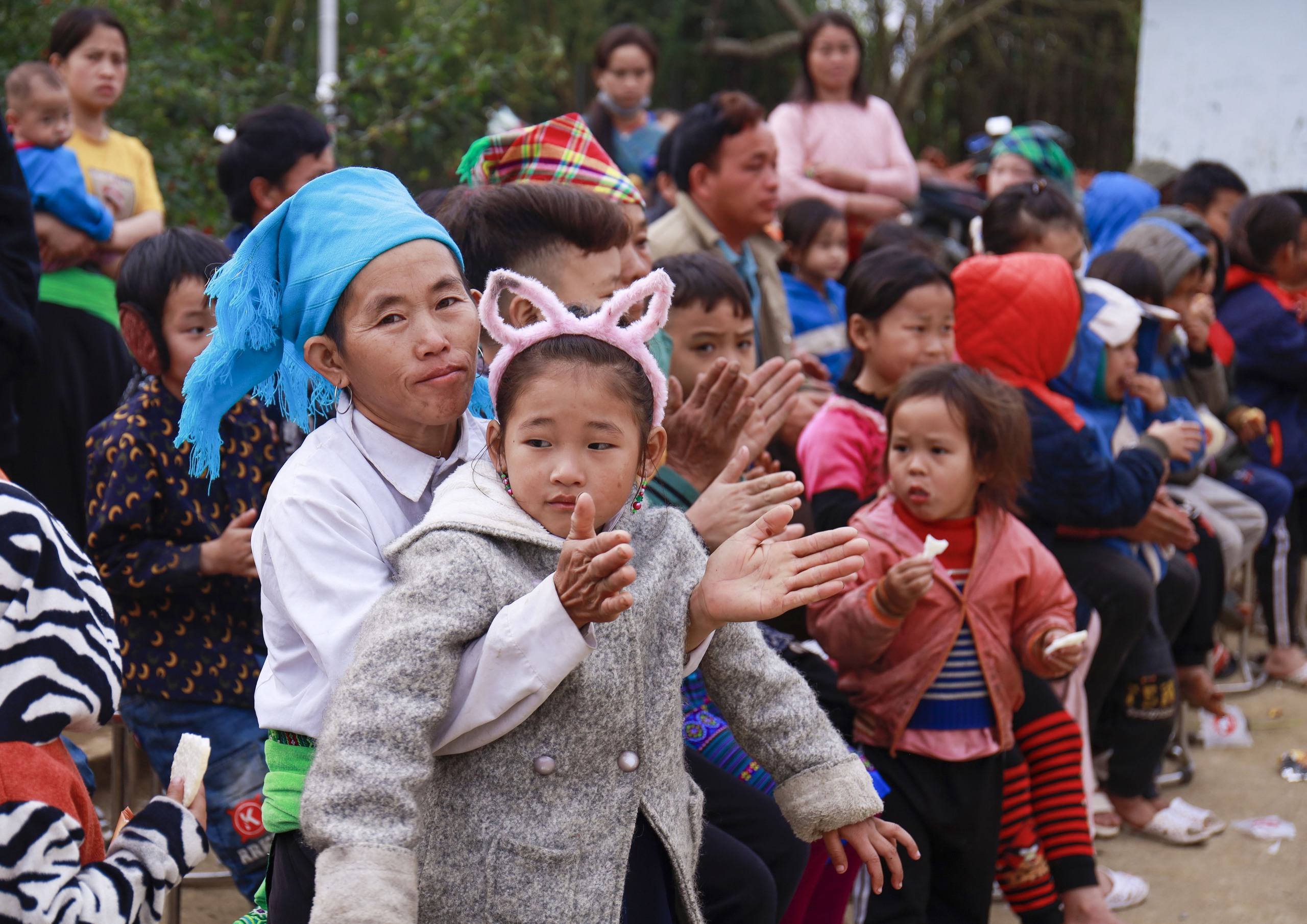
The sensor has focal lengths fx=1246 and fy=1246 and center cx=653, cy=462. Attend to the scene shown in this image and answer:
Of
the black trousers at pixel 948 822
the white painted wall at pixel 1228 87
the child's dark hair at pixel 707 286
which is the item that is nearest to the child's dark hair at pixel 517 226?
the child's dark hair at pixel 707 286

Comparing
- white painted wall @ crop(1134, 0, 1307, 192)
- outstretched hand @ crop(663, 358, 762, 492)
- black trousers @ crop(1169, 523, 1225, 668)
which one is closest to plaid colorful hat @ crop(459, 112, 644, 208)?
outstretched hand @ crop(663, 358, 762, 492)

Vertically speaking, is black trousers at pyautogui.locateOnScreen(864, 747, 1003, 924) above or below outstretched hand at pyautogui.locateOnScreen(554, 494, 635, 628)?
below

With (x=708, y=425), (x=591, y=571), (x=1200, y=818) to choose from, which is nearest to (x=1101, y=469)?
(x=1200, y=818)

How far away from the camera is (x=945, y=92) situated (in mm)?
12391

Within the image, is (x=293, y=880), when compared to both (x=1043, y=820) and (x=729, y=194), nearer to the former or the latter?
(x=1043, y=820)

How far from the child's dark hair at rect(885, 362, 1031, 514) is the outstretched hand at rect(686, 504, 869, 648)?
1229 millimetres

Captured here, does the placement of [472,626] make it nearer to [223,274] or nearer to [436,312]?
[436,312]

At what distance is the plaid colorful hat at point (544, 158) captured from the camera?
9.84ft

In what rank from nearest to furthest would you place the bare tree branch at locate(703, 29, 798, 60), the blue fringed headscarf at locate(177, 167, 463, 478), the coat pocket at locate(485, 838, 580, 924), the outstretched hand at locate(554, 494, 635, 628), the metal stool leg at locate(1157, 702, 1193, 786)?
the outstretched hand at locate(554, 494, 635, 628) → the coat pocket at locate(485, 838, 580, 924) → the blue fringed headscarf at locate(177, 167, 463, 478) → the metal stool leg at locate(1157, 702, 1193, 786) → the bare tree branch at locate(703, 29, 798, 60)

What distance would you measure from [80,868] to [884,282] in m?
2.71

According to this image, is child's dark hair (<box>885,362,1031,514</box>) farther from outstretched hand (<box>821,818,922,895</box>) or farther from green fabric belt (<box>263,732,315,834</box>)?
green fabric belt (<box>263,732,315,834</box>)

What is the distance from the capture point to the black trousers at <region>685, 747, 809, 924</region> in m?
2.28

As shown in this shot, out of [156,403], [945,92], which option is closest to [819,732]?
[156,403]

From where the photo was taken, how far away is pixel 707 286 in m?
3.27
